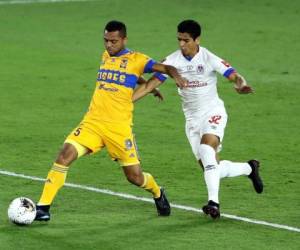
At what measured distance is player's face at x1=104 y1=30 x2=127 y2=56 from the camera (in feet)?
42.2

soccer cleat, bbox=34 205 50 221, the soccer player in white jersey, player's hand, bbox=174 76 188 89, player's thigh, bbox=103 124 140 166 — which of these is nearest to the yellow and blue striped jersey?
player's thigh, bbox=103 124 140 166

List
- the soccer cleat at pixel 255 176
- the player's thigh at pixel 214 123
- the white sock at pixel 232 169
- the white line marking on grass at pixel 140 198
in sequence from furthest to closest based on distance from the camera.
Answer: the soccer cleat at pixel 255 176 < the white sock at pixel 232 169 < the player's thigh at pixel 214 123 < the white line marking on grass at pixel 140 198

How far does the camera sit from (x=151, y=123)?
1922 centimetres

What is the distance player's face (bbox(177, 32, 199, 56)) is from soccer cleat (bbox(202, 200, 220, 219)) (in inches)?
69.1

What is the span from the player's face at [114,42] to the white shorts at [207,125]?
1.28m

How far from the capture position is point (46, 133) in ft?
60.2

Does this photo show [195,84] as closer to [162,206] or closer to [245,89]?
[245,89]

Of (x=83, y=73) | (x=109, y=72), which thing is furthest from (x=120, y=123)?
(x=83, y=73)

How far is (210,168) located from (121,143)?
1059 millimetres

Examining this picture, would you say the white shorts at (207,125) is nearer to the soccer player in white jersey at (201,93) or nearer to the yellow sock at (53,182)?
the soccer player in white jersey at (201,93)

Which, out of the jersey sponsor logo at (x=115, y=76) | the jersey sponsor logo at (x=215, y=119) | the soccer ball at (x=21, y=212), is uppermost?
the jersey sponsor logo at (x=115, y=76)

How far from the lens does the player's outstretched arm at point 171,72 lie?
41.9ft

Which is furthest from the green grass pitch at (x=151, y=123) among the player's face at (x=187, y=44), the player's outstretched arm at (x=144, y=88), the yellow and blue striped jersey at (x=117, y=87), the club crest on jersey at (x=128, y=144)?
the player's face at (x=187, y=44)

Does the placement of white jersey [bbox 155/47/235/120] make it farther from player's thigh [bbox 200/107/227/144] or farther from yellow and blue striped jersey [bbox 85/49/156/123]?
yellow and blue striped jersey [bbox 85/49/156/123]
